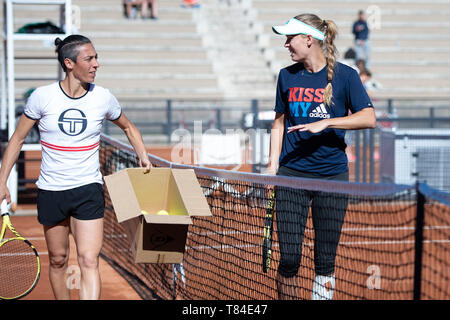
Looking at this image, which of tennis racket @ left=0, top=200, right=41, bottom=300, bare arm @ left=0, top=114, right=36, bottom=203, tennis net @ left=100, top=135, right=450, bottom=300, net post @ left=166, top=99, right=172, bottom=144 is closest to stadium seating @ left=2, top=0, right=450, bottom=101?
net post @ left=166, top=99, right=172, bottom=144

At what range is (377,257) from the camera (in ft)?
27.6

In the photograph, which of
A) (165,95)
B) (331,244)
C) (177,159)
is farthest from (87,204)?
(165,95)

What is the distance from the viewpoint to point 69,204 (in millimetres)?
5344

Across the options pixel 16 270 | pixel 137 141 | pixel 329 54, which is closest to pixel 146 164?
pixel 137 141

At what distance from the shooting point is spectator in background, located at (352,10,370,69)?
92.0 ft

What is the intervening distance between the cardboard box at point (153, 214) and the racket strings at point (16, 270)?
1250 millimetres

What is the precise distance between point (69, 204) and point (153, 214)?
1.91 feet

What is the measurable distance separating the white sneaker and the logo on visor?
1.80 meters

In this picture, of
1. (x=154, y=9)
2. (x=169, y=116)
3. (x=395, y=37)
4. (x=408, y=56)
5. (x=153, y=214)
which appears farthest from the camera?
→ (x=395, y=37)

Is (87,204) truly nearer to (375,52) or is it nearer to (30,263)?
(30,263)

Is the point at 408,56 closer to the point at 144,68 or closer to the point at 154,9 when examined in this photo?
the point at 154,9

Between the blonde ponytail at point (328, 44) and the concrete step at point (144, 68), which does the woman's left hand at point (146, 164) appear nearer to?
the blonde ponytail at point (328, 44)

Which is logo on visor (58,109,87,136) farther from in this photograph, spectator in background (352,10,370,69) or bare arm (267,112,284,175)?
spectator in background (352,10,370,69)

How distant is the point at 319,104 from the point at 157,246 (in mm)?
1427
